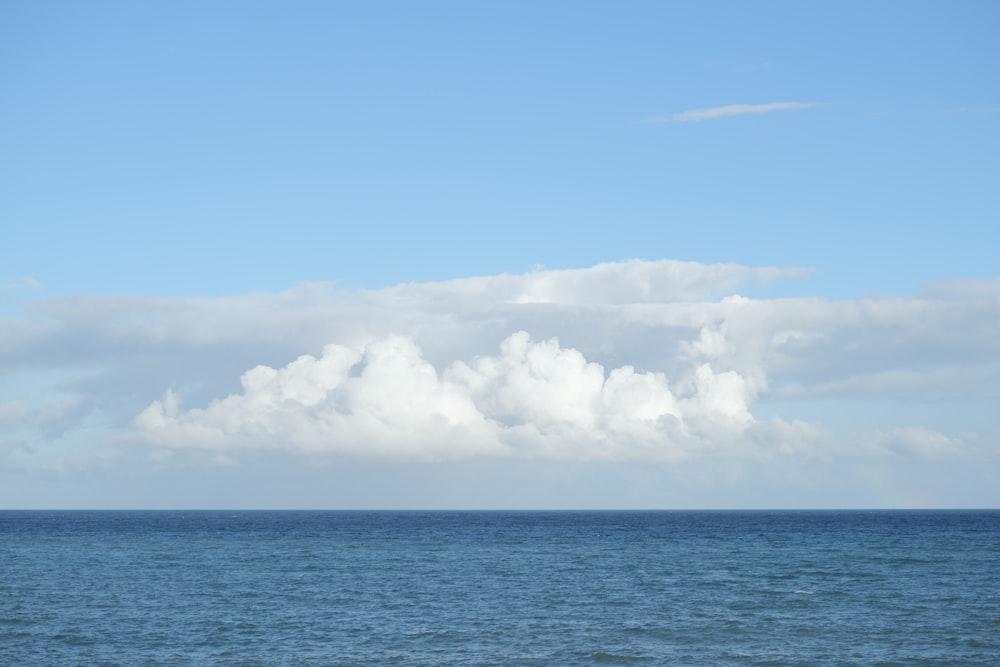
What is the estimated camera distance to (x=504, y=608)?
49.8 meters

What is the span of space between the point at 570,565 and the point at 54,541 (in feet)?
197

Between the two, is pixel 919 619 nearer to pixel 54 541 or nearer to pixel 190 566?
pixel 190 566

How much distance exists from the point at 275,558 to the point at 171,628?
117 feet

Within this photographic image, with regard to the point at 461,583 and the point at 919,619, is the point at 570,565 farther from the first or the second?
the point at 919,619

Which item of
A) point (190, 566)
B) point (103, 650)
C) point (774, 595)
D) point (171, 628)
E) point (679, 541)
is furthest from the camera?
point (679, 541)

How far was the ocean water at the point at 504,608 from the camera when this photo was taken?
127 ft

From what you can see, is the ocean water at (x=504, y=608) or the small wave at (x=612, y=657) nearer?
the small wave at (x=612, y=657)

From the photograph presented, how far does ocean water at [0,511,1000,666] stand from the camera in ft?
127

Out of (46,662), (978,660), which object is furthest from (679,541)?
(46,662)

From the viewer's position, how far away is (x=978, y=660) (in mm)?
36531

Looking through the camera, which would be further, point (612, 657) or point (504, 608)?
point (504, 608)

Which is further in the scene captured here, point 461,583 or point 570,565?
point 570,565

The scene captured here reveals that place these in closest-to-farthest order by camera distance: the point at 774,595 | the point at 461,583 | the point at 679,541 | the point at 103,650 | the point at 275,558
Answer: the point at 103,650, the point at 774,595, the point at 461,583, the point at 275,558, the point at 679,541

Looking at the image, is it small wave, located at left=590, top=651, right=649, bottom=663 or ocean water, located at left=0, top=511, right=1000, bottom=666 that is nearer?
small wave, located at left=590, top=651, right=649, bottom=663
